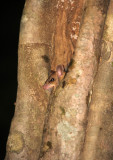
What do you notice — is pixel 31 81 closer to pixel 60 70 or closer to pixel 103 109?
pixel 60 70

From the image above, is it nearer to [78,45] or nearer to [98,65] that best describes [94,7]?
[78,45]

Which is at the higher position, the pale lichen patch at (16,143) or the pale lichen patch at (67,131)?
the pale lichen patch at (67,131)

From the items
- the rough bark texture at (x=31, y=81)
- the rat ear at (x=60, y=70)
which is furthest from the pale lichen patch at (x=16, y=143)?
the rat ear at (x=60, y=70)

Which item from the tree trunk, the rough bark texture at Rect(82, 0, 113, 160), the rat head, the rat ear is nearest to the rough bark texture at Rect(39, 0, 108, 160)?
the tree trunk

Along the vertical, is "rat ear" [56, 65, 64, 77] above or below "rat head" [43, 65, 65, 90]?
above

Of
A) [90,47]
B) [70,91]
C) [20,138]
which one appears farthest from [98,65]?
[20,138]

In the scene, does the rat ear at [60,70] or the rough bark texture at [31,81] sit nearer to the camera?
the rough bark texture at [31,81]

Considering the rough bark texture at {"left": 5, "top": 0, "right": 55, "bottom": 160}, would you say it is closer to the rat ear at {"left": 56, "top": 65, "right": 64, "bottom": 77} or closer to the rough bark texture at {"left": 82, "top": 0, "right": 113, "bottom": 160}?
the rat ear at {"left": 56, "top": 65, "right": 64, "bottom": 77}

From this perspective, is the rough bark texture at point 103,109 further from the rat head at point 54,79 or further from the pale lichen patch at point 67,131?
the rat head at point 54,79
